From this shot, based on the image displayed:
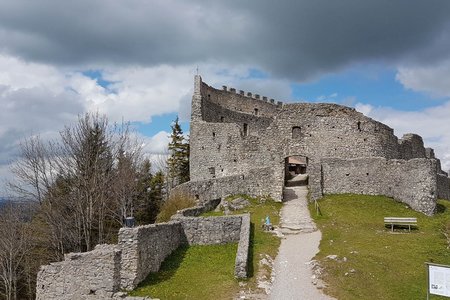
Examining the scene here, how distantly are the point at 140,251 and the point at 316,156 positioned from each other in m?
21.7

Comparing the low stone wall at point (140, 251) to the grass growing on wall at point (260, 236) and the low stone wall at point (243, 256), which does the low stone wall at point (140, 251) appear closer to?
the low stone wall at point (243, 256)

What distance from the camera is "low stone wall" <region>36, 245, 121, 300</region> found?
53.0 ft

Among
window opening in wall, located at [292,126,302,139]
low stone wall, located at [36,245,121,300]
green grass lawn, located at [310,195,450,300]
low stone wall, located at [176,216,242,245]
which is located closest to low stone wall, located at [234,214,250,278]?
low stone wall, located at [176,216,242,245]

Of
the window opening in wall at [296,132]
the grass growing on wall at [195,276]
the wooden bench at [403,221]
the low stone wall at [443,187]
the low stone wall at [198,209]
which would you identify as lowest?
the grass growing on wall at [195,276]

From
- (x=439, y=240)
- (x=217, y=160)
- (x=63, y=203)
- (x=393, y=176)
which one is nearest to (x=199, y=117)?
(x=217, y=160)

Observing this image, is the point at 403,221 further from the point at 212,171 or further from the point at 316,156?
the point at 212,171

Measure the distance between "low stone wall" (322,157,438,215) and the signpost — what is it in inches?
629

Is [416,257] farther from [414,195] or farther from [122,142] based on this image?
[122,142]

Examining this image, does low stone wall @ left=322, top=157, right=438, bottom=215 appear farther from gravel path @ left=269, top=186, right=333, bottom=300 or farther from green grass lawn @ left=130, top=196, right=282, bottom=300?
green grass lawn @ left=130, top=196, right=282, bottom=300

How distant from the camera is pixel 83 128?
3491 cm

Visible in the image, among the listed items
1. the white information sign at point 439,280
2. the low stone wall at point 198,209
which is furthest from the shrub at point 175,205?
Result: the white information sign at point 439,280

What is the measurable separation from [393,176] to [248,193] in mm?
10932

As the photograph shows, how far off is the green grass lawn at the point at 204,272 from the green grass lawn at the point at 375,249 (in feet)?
10.0

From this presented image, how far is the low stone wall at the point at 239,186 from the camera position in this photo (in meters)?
31.2
